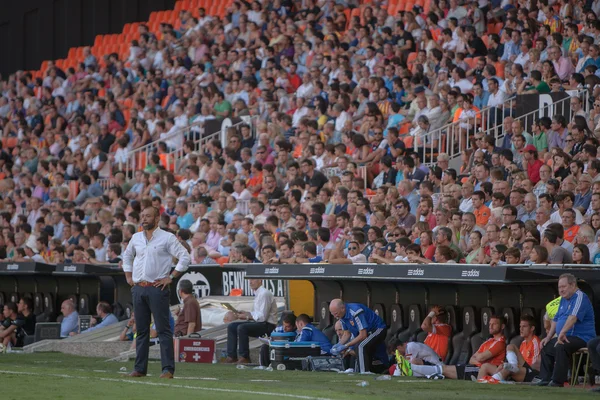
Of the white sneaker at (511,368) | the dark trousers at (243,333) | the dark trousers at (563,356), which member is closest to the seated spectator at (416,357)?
the white sneaker at (511,368)

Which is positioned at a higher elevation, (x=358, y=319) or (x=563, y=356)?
(x=358, y=319)

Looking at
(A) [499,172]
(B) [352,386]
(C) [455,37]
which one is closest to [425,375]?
(B) [352,386]

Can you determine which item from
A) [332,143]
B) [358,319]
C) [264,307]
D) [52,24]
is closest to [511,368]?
[358,319]

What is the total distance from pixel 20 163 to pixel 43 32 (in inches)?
345

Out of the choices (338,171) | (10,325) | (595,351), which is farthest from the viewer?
(10,325)

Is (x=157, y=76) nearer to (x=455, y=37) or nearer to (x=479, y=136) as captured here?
(x=455, y=37)

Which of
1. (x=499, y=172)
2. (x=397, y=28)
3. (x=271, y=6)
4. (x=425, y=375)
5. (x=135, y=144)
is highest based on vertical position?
(x=271, y=6)

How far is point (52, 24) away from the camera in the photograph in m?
38.3

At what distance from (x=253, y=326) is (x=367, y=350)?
2228 mm

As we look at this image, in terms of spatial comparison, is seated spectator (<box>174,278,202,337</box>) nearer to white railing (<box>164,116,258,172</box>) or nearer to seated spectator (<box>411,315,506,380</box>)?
seated spectator (<box>411,315,506,380</box>)

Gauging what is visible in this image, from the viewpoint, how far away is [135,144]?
28594 mm

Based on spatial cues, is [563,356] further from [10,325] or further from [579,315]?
[10,325]

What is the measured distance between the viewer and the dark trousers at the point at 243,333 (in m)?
16.7

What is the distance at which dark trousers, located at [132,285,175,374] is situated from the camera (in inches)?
476
